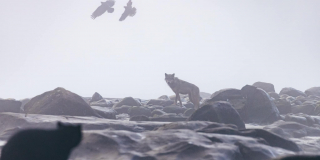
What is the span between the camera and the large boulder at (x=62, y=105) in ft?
31.9

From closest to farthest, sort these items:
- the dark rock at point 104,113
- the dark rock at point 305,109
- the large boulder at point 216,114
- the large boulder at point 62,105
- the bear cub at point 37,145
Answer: the bear cub at point 37,145, the large boulder at point 216,114, the large boulder at point 62,105, the dark rock at point 104,113, the dark rock at point 305,109

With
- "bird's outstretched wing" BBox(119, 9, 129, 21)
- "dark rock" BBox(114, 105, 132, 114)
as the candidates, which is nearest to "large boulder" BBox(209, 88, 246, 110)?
"dark rock" BBox(114, 105, 132, 114)

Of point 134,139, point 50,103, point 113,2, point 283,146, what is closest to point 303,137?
point 283,146

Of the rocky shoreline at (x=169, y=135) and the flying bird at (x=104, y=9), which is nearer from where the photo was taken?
the rocky shoreline at (x=169, y=135)

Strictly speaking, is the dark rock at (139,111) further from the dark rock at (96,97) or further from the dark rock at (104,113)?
the dark rock at (96,97)

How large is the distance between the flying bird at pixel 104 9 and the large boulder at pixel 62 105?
414 inches

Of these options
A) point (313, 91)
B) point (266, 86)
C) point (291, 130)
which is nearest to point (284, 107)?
point (291, 130)

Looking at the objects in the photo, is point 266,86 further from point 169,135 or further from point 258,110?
point 169,135

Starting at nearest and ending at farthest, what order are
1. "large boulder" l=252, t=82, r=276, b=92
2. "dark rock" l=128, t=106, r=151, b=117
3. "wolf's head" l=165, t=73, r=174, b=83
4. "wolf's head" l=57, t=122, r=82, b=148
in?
"wolf's head" l=57, t=122, r=82, b=148 < "dark rock" l=128, t=106, r=151, b=117 < "wolf's head" l=165, t=73, r=174, b=83 < "large boulder" l=252, t=82, r=276, b=92

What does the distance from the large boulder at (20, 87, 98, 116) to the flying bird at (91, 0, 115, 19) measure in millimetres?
10520

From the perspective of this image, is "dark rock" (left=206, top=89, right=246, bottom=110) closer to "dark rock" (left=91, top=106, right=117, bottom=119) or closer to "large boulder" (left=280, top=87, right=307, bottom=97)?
"dark rock" (left=91, top=106, right=117, bottom=119)

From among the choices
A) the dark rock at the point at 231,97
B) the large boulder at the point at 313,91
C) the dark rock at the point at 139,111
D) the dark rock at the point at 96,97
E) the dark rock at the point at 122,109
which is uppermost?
the large boulder at the point at 313,91

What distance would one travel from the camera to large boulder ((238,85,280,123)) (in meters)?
12.4

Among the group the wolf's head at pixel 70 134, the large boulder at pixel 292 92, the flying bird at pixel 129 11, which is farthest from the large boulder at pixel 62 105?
the large boulder at pixel 292 92
